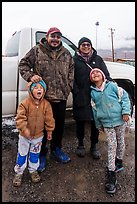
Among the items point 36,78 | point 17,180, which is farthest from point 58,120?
point 17,180

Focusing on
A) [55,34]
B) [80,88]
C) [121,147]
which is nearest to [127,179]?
[121,147]

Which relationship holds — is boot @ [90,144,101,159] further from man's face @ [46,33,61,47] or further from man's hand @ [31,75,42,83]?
man's face @ [46,33,61,47]

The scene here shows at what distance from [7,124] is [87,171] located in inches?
107

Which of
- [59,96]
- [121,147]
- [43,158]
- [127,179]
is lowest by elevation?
[127,179]

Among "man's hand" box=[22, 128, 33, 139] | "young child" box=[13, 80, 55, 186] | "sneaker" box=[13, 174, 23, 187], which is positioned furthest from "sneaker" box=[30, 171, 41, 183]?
"man's hand" box=[22, 128, 33, 139]

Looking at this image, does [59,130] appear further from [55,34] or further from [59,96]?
[55,34]

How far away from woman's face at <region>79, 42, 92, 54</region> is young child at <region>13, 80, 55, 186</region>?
77cm

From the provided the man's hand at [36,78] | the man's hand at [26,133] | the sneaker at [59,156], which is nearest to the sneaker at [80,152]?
the sneaker at [59,156]

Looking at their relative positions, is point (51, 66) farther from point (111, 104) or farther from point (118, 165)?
point (118, 165)

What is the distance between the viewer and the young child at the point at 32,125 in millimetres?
2793

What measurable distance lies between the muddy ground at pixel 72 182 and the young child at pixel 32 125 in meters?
0.15

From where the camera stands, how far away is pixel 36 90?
9.17ft

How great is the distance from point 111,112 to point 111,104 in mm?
97

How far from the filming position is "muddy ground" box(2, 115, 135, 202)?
2725 millimetres
